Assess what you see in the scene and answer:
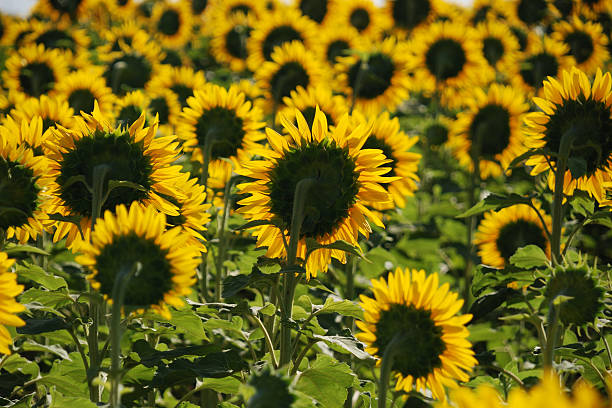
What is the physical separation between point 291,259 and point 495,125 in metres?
2.31

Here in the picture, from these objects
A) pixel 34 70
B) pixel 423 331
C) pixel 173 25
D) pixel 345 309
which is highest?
pixel 173 25

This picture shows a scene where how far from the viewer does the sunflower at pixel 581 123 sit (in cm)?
210

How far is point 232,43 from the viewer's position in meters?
5.61

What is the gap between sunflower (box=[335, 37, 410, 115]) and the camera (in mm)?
4223

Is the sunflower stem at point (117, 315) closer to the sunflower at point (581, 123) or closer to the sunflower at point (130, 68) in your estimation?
the sunflower at point (581, 123)

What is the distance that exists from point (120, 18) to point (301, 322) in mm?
6518

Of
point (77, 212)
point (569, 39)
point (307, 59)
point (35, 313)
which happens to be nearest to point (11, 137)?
point (77, 212)

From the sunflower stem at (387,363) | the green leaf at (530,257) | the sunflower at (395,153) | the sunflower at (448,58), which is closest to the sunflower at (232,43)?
the sunflower at (448,58)

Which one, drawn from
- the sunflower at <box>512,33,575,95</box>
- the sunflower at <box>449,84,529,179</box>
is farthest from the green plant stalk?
the sunflower at <box>512,33,575,95</box>

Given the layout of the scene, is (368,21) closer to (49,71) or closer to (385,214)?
(49,71)

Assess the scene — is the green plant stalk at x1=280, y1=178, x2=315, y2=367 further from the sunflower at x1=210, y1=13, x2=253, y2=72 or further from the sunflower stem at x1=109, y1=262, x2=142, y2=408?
the sunflower at x1=210, y1=13, x2=253, y2=72

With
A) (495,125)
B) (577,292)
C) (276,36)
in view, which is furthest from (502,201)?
(276,36)

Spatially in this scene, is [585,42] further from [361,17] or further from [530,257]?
[530,257]

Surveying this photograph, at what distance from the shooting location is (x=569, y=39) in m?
5.15
